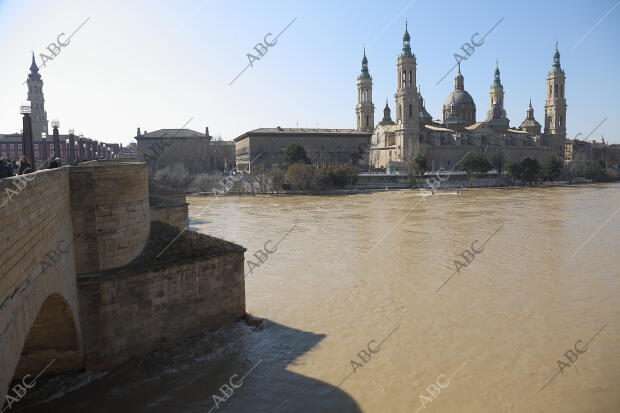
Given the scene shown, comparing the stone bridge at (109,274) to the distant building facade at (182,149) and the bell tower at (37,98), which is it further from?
the bell tower at (37,98)

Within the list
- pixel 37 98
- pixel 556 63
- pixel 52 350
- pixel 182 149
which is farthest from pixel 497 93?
pixel 52 350

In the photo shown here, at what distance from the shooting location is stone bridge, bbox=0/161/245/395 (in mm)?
6930

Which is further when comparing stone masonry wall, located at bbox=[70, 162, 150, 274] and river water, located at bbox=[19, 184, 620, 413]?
stone masonry wall, located at bbox=[70, 162, 150, 274]

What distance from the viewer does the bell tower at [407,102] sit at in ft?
232

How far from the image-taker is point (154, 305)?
9680 millimetres

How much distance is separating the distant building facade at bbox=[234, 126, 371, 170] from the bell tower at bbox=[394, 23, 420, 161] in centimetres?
777

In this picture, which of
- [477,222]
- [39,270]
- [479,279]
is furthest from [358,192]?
[39,270]

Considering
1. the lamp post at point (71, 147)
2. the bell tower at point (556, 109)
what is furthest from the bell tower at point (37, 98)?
the bell tower at point (556, 109)

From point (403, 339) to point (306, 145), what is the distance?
231ft

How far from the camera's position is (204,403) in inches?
332

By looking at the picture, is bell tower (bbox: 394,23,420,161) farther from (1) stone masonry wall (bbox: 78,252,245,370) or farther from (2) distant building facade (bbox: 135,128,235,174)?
(1) stone masonry wall (bbox: 78,252,245,370)

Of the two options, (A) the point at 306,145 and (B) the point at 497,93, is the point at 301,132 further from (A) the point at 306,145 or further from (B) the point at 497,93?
(B) the point at 497,93

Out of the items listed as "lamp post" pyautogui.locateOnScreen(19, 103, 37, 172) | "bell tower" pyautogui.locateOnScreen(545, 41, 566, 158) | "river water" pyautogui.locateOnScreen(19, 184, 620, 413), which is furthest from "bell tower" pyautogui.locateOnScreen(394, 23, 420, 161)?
"lamp post" pyautogui.locateOnScreen(19, 103, 37, 172)

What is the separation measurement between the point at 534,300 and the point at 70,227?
39.5ft
